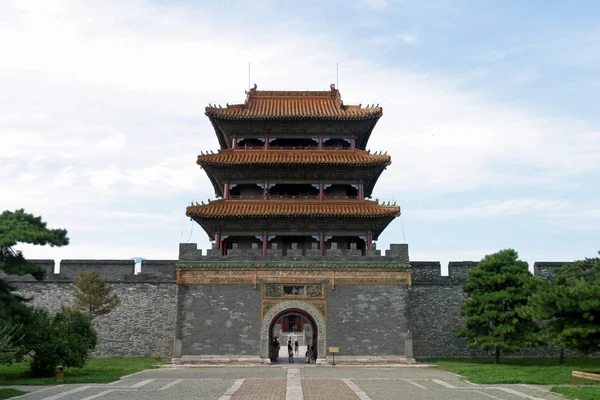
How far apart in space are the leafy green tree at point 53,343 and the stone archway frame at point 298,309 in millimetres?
6631

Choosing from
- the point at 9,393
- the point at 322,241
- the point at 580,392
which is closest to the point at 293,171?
the point at 322,241

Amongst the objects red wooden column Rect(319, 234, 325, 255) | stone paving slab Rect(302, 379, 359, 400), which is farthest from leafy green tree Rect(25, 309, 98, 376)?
red wooden column Rect(319, 234, 325, 255)

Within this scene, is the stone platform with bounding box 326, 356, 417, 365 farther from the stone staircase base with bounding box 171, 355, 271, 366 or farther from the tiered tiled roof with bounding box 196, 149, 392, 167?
the tiered tiled roof with bounding box 196, 149, 392, 167

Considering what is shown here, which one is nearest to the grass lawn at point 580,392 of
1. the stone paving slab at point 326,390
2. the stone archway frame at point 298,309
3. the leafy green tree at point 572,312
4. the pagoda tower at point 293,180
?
the leafy green tree at point 572,312

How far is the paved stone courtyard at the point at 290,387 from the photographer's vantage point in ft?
45.2

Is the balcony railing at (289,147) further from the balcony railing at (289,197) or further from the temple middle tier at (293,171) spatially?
the balcony railing at (289,197)

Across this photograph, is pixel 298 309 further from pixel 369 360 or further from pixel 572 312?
pixel 572 312

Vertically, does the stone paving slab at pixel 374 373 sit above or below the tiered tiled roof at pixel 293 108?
below

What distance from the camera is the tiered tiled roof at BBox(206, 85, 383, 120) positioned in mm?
26953

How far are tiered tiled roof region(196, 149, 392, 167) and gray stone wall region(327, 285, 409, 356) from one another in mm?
5345

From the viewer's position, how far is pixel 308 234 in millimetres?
25328

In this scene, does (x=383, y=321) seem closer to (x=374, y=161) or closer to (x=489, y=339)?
(x=489, y=339)

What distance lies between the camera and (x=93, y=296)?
2562cm

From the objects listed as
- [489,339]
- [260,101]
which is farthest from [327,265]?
[260,101]
